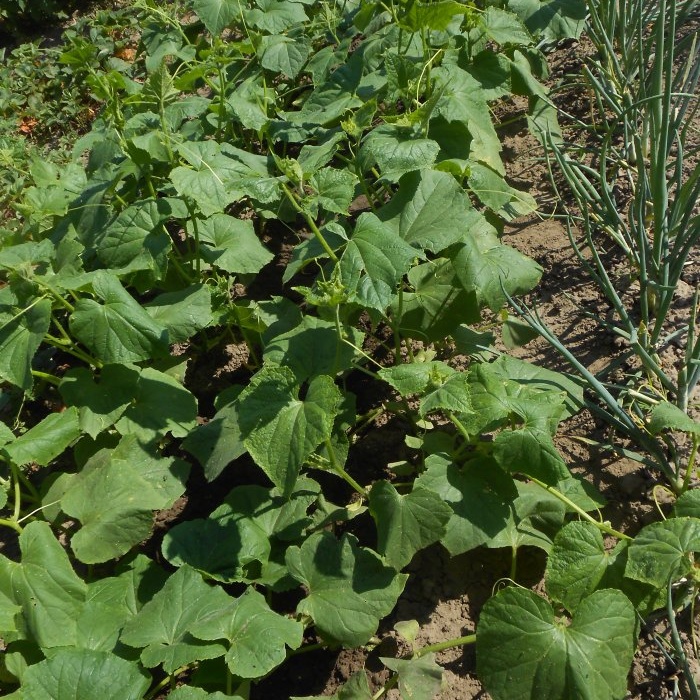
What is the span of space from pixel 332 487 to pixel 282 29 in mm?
1957

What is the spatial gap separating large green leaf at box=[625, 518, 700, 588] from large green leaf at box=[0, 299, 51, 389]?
5.44 feet

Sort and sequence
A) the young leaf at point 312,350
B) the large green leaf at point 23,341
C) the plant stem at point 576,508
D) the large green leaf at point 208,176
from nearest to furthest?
the plant stem at point 576,508
the young leaf at point 312,350
the large green leaf at point 23,341
the large green leaf at point 208,176

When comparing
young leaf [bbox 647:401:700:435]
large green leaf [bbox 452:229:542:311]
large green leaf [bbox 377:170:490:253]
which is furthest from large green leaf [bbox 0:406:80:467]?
young leaf [bbox 647:401:700:435]

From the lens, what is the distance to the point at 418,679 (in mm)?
1719

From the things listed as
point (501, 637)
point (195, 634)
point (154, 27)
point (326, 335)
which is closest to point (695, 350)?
point (501, 637)

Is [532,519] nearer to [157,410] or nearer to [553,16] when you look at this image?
[157,410]

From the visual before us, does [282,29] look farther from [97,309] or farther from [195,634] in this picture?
[195,634]

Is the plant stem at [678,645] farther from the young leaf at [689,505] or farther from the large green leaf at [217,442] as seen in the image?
the large green leaf at [217,442]

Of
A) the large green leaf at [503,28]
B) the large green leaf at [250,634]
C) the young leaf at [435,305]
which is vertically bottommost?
the large green leaf at [250,634]

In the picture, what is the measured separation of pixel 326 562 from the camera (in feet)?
6.27

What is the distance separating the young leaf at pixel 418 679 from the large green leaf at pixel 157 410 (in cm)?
95

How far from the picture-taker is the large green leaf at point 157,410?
89.6 inches

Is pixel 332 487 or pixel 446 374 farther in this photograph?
pixel 332 487

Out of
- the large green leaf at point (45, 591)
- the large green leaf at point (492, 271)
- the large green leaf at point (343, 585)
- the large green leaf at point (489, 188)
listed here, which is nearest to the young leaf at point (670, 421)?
the large green leaf at point (492, 271)
